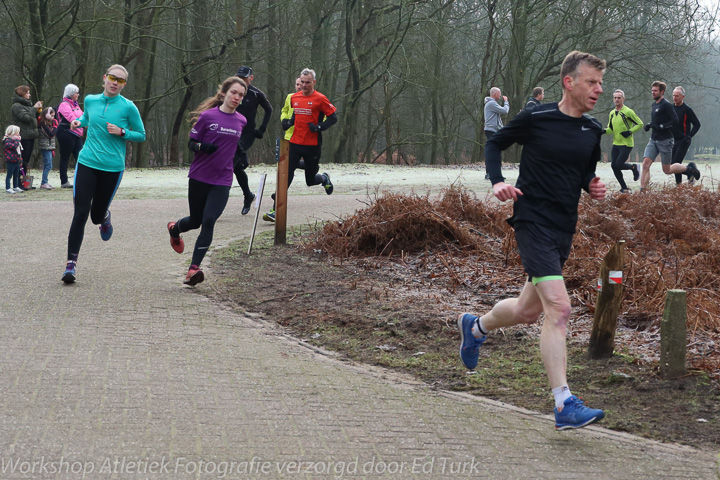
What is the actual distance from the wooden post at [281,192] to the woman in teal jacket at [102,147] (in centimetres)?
228

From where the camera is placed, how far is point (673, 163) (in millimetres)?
16781

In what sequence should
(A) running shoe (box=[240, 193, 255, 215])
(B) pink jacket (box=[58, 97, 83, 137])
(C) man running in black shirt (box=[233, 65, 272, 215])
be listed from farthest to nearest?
(B) pink jacket (box=[58, 97, 83, 137]), (A) running shoe (box=[240, 193, 255, 215]), (C) man running in black shirt (box=[233, 65, 272, 215])

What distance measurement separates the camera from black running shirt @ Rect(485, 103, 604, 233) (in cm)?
447

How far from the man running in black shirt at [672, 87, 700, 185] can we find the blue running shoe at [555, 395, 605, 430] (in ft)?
44.9

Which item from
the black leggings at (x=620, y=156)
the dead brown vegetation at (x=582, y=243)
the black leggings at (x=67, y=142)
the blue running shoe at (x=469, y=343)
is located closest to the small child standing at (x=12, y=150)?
the black leggings at (x=67, y=142)

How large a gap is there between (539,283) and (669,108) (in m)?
12.8

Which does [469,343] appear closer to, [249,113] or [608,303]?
[608,303]

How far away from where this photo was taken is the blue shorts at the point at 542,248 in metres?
4.35

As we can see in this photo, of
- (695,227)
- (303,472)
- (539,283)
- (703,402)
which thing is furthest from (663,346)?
(695,227)

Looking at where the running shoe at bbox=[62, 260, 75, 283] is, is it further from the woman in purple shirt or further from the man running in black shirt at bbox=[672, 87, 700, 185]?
the man running in black shirt at bbox=[672, 87, 700, 185]

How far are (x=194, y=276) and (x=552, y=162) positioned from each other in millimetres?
4031

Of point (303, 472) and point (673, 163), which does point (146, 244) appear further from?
point (673, 163)

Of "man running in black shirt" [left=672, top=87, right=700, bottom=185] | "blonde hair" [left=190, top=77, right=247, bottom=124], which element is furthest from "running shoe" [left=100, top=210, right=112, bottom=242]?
"man running in black shirt" [left=672, top=87, right=700, bottom=185]

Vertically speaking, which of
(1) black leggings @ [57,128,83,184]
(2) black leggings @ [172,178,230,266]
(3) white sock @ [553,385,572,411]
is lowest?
(3) white sock @ [553,385,572,411]
